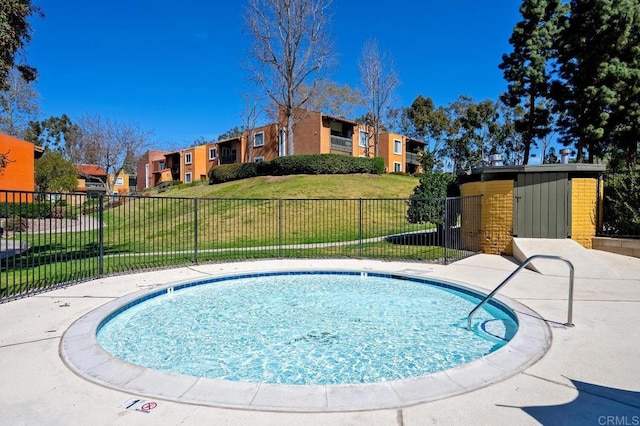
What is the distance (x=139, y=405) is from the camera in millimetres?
2916

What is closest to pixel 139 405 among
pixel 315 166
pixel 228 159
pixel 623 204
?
pixel 623 204

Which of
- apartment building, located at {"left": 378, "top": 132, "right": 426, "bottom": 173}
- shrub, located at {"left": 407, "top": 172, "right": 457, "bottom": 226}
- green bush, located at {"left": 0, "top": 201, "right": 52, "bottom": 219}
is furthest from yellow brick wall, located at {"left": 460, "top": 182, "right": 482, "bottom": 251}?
apartment building, located at {"left": 378, "top": 132, "right": 426, "bottom": 173}

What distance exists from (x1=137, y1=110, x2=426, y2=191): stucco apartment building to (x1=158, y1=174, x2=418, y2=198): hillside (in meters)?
6.27

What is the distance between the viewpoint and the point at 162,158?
57.7m

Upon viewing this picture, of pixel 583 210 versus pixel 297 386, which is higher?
pixel 583 210

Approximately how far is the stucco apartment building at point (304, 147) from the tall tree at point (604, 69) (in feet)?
62.9

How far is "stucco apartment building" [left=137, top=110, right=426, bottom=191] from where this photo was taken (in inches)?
1380

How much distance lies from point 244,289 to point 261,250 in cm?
470

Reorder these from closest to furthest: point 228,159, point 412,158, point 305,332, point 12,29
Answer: point 305,332 < point 12,29 < point 228,159 < point 412,158

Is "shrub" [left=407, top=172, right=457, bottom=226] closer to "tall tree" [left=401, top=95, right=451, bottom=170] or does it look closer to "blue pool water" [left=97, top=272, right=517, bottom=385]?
"blue pool water" [left=97, top=272, right=517, bottom=385]

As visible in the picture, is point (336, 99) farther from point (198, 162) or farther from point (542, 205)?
point (542, 205)

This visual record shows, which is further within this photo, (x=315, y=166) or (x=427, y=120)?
(x=427, y=120)

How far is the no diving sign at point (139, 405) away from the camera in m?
2.85

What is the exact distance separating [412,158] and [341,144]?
41.1 feet
